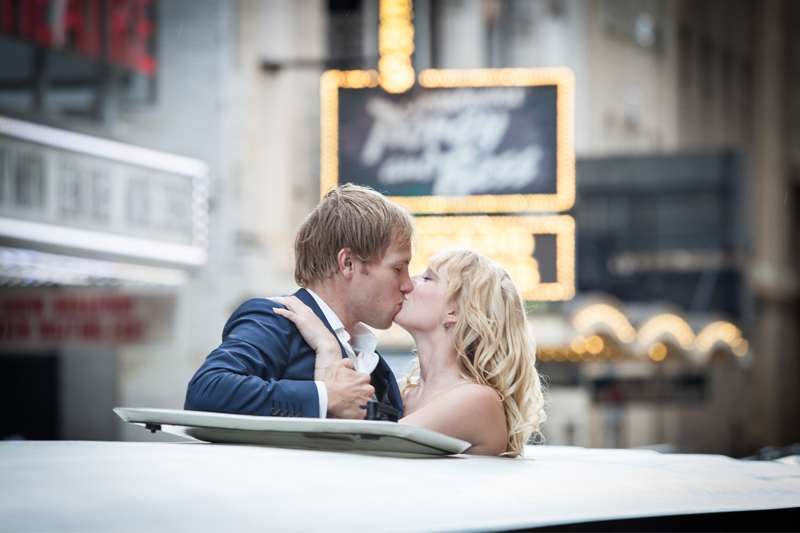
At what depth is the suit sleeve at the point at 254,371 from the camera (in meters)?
2.38

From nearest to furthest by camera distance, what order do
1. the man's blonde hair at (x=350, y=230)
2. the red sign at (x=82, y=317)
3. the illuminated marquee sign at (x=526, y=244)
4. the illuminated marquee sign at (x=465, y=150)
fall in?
the man's blonde hair at (x=350, y=230) < the illuminated marquee sign at (x=526, y=244) < the illuminated marquee sign at (x=465, y=150) < the red sign at (x=82, y=317)

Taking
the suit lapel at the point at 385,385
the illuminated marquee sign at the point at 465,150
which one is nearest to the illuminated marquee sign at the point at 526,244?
the illuminated marquee sign at the point at 465,150

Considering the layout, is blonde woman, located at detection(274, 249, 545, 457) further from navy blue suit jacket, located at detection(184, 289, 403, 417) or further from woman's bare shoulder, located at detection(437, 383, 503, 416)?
navy blue suit jacket, located at detection(184, 289, 403, 417)

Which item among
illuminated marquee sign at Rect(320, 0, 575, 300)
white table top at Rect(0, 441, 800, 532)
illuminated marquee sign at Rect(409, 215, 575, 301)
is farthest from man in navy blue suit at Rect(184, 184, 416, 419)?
illuminated marquee sign at Rect(320, 0, 575, 300)

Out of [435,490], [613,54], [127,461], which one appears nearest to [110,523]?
[127,461]

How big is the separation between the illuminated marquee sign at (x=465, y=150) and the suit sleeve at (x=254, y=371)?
366 inches

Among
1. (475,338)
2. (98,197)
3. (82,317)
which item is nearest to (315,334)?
(475,338)

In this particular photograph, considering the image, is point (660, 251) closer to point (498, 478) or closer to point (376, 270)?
point (376, 270)

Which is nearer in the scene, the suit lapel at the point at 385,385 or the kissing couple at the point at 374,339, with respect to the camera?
the kissing couple at the point at 374,339

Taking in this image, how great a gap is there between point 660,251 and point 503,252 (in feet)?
11.2

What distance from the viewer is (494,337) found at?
3158mm

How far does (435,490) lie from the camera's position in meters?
1.68

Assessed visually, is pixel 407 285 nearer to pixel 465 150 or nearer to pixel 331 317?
pixel 331 317

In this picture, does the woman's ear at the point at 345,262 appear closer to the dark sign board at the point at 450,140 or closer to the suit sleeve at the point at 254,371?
the suit sleeve at the point at 254,371
